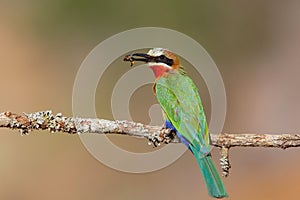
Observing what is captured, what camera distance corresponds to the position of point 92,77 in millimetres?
3926

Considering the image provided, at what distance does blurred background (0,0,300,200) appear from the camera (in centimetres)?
330

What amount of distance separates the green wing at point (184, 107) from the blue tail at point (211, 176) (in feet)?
0.07

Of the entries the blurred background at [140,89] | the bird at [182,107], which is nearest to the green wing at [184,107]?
the bird at [182,107]

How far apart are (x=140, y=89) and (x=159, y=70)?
2.58 m

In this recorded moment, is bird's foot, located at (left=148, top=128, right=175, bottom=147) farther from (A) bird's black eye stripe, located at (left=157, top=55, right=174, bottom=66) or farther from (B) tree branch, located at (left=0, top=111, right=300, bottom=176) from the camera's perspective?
(A) bird's black eye stripe, located at (left=157, top=55, right=174, bottom=66)

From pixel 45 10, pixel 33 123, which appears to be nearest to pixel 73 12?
pixel 45 10

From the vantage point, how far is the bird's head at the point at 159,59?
1.08 meters

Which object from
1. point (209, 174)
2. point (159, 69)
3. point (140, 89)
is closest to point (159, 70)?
point (159, 69)

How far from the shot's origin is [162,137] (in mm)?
1091

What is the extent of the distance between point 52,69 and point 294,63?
1553 millimetres

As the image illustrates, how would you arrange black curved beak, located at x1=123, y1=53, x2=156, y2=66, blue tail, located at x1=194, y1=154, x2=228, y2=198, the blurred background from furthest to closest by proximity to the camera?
1. the blurred background
2. black curved beak, located at x1=123, y1=53, x2=156, y2=66
3. blue tail, located at x1=194, y1=154, x2=228, y2=198

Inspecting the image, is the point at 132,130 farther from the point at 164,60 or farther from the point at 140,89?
→ the point at 140,89

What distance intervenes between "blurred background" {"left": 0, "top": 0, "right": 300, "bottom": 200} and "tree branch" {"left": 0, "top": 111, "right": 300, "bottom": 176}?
199 centimetres

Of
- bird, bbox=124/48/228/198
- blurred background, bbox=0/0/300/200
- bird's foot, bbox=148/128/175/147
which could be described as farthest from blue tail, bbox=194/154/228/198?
Answer: blurred background, bbox=0/0/300/200
